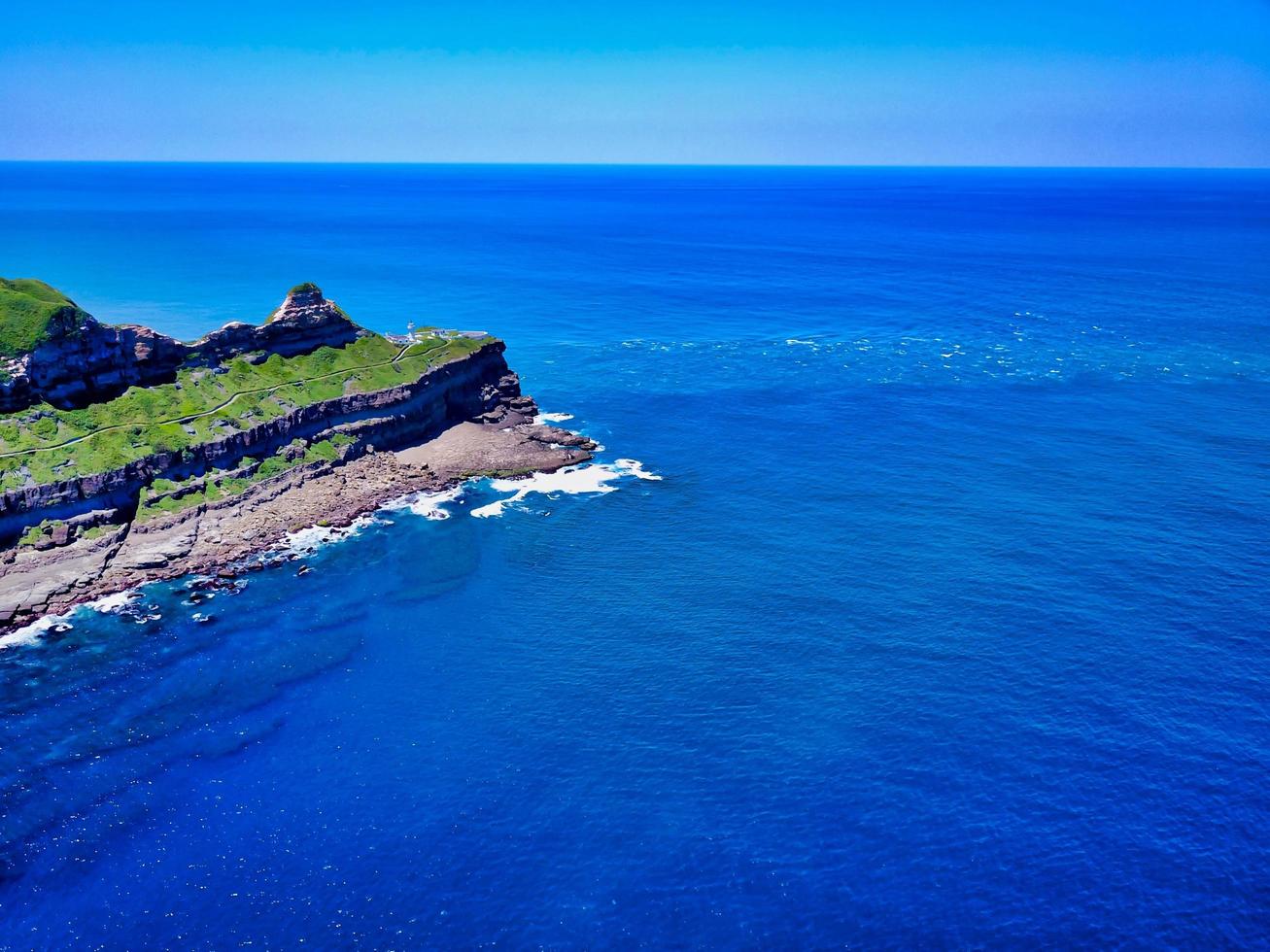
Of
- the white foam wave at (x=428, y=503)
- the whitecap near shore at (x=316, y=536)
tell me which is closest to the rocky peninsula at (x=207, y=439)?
the whitecap near shore at (x=316, y=536)

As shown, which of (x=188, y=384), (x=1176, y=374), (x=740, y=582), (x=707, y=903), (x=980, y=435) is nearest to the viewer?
(x=707, y=903)

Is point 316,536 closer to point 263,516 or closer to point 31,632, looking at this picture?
point 263,516

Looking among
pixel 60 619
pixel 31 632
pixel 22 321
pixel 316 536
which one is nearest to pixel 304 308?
pixel 22 321

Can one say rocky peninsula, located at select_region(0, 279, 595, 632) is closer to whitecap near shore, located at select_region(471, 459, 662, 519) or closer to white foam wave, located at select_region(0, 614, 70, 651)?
white foam wave, located at select_region(0, 614, 70, 651)

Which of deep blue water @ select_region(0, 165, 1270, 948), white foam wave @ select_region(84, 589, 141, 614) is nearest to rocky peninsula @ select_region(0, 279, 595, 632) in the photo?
white foam wave @ select_region(84, 589, 141, 614)

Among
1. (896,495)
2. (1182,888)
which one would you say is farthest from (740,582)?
(1182,888)

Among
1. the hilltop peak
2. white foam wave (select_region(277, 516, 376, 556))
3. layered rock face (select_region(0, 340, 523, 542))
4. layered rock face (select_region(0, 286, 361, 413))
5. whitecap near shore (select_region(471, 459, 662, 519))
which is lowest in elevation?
white foam wave (select_region(277, 516, 376, 556))

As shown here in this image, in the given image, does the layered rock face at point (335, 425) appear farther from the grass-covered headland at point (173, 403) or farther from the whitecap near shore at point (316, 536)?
the whitecap near shore at point (316, 536)

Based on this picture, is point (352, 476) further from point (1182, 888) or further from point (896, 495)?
point (1182, 888)
